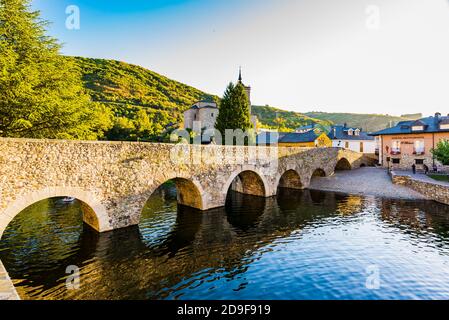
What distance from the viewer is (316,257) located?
12.8 metres

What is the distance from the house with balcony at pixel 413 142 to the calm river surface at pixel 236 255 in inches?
747

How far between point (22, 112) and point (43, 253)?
9354 mm

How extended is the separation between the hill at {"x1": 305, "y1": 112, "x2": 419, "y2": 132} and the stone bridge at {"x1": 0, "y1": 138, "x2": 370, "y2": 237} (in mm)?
137239

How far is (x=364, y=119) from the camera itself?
157375 mm

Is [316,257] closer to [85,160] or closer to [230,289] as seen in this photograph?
[230,289]

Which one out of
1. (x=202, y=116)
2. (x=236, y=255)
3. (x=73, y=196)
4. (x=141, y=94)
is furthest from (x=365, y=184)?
(x=141, y=94)

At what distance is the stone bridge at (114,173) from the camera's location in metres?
12.0

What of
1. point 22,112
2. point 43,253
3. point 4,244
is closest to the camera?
point 43,253

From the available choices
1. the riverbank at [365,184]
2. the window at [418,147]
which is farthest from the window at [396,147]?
the riverbank at [365,184]

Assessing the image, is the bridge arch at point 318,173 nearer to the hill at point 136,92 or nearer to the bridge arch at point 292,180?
the bridge arch at point 292,180

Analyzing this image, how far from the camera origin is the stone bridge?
39.5 feet

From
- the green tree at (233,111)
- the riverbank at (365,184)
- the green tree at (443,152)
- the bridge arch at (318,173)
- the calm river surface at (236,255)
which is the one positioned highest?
the green tree at (233,111)

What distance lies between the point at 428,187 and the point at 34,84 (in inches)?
1378
